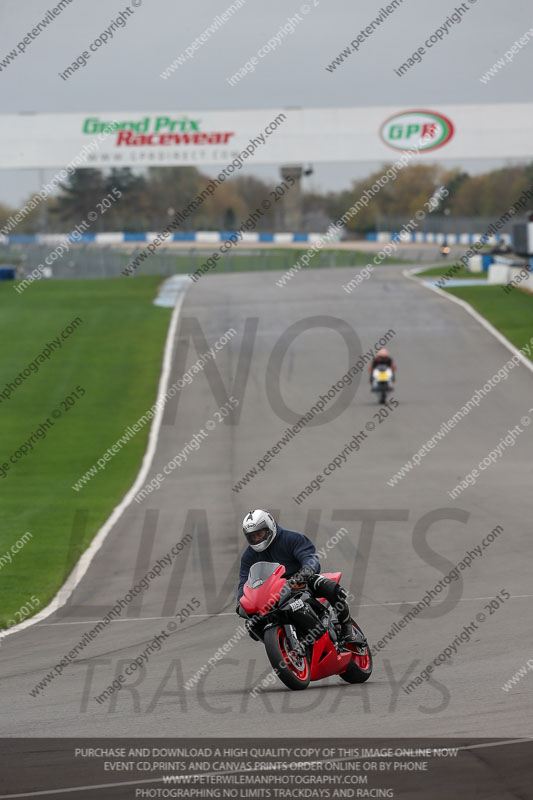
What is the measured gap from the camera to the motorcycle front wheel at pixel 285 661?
30.4 feet

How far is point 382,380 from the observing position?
101 ft

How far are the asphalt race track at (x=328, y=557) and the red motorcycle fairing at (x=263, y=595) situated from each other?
684 millimetres

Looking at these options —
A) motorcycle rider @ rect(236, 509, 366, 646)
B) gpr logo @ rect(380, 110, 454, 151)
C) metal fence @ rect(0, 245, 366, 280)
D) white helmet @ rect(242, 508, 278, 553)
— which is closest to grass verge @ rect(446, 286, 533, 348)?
gpr logo @ rect(380, 110, 454, 151)

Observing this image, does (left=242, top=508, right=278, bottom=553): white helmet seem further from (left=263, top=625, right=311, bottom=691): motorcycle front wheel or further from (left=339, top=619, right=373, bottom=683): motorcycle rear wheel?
(left=339, top=619, right=373, bottom=683): motorcycle rear wheel

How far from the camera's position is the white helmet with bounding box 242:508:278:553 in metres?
9.79

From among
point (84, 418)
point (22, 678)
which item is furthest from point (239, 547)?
point (84, 418)

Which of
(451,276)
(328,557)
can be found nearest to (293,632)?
(328,557)

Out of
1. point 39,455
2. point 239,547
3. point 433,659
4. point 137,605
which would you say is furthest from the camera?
point 39,455

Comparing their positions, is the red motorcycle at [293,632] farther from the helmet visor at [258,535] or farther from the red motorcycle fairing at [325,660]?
the helmet visor at [258,535]

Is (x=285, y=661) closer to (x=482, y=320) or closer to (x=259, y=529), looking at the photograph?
(x=259, y=529)

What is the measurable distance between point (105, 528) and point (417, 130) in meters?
34.0

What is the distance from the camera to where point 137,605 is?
565 inches

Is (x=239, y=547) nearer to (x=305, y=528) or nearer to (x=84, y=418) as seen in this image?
(x=305, y=528)
